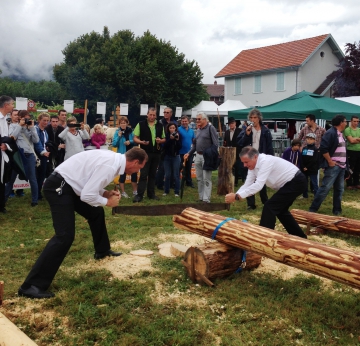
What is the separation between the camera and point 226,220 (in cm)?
459

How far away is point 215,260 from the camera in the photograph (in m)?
4.36

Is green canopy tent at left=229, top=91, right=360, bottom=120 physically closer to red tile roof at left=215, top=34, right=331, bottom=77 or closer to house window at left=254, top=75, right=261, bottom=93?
red tile roof at left=215, top=34, right=331, bottom=77

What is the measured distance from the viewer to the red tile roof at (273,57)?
32.8 m

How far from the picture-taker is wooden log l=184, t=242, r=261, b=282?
14.1 ft

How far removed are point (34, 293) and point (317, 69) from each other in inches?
1346

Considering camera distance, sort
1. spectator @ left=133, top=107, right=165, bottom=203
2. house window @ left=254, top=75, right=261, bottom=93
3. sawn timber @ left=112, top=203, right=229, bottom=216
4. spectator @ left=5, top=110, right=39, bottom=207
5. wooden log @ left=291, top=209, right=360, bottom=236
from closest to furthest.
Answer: sawn timber @ left=112, top=203, right=229, bottom=216, wooden log @ left=291, top=209, right=360, bottom=236, spectator @ left=5, top=110, right=39, bottom=207, spectator @ left=133, top=107, right=165, bottom=203, house window @ left=254, top=75, right=261, bottom=93

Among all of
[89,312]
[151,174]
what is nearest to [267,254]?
[89,312]

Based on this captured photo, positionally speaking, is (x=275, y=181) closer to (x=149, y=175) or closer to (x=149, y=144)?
(x=149, y=144)

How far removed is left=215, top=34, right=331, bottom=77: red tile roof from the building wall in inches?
33.4

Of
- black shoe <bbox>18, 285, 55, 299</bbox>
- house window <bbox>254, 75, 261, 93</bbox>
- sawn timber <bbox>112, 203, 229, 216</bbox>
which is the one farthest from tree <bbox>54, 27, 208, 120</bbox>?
black shoe <bbox>18, 285, 55, 299</bbox>

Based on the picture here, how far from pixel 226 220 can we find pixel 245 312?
3.82 feet

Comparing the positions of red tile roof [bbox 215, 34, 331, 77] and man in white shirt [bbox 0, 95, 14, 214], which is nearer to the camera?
man in white shirt [bbox 0, 95, 14, 214]

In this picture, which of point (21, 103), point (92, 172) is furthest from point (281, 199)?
point (21, 103)

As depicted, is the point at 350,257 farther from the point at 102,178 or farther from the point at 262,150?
the point at 262,150
